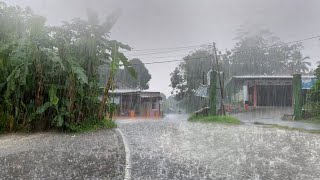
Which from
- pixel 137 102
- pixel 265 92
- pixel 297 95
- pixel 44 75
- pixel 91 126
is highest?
pixel 265 92

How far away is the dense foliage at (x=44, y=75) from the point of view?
12.1 meters

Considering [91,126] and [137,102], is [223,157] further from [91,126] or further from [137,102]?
[137,102]

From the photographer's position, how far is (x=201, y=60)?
47844 mm

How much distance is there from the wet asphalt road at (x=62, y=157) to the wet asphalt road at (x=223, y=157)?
47cm

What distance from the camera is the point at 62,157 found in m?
7.98

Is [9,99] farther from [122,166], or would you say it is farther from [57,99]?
[122,166]

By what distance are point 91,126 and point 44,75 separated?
2.44m

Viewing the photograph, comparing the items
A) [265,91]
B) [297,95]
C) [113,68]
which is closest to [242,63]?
[265,91]

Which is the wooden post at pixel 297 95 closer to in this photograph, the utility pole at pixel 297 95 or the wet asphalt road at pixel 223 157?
the utility pole at pixel 297 95

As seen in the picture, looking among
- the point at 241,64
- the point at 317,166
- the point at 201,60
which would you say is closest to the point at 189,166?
the point at 317,166

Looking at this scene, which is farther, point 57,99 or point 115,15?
point 115,15

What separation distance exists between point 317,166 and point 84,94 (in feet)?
27.7

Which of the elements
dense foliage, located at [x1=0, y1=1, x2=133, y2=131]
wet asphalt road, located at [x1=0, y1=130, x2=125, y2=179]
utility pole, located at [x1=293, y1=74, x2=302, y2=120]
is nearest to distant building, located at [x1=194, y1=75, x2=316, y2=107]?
utility pole, located at [x1=293, y1=74, x2=302, y2=120]

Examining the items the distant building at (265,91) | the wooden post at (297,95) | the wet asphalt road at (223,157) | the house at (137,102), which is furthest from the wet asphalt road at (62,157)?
the distant building at (265,91)
